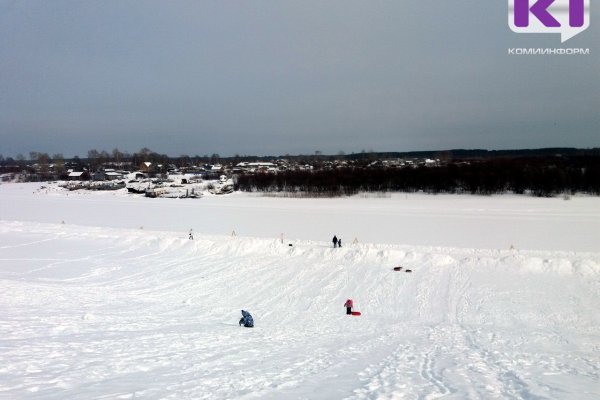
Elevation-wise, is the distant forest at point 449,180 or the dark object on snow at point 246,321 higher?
the distant forest at point 449,180

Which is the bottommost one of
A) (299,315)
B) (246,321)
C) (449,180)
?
(299,315)

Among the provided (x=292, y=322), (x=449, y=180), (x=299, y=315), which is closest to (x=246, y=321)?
(x=292, y=322)

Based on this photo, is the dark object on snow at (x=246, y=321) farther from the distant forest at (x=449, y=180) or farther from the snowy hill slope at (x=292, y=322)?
the distant forest at (x=449, y=180)

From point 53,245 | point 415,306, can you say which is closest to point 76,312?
point 415,306

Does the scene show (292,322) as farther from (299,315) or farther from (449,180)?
(449,180)

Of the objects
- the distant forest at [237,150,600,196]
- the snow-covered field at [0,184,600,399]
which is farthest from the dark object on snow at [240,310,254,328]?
the distant forest at [237,150,600,196]

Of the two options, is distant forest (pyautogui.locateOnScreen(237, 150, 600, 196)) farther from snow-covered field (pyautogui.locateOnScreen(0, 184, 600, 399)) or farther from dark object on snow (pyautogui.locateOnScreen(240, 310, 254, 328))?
dark object on snow (pyautogui.locateOnScreen(240, 310, 254, 328))

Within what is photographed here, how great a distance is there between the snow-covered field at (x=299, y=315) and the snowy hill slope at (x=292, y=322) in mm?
58

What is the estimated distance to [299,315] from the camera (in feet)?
44.2

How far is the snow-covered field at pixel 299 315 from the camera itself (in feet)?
22.9

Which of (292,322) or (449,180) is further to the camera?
(449,180)

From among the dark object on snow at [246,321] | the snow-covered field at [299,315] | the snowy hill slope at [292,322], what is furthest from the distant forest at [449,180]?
the dark object on snow at [246,321]

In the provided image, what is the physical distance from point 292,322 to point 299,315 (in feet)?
2.71

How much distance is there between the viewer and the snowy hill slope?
22.7 ft
